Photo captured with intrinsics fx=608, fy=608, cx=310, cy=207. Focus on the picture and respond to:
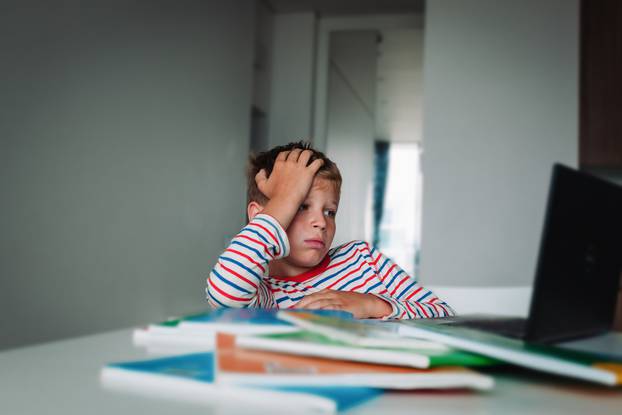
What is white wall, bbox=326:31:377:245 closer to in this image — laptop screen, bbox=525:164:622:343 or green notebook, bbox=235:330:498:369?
laptop screen, bbox=525:164:622:343

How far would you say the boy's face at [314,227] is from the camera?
114 centimetres

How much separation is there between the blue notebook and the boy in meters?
0.38

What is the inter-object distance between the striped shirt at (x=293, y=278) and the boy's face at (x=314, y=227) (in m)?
0.05

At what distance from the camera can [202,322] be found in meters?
0.50

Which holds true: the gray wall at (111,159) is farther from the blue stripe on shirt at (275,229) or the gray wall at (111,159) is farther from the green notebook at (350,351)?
the green notebook at (350,351)

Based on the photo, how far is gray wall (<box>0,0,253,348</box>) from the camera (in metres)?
2.07

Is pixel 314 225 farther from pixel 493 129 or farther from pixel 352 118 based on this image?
pixel 352 118

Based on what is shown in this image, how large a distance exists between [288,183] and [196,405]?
708mm

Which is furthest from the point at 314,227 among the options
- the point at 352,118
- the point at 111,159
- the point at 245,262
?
the point at 352,118

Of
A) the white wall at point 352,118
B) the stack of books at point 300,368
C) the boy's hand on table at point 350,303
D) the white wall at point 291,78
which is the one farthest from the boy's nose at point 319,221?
the white wall at point 291,78

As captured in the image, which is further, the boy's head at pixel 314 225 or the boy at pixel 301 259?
the boy's head at pixel 314 225

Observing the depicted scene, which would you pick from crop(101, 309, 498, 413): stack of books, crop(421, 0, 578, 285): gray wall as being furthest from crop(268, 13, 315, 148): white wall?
crop(101, 309, 498, 413): stack of books

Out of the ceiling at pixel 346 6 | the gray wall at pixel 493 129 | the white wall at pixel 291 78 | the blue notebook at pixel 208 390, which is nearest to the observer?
the blue notebook at pixel 208 390

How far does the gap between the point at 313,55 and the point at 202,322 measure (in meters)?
4.26
